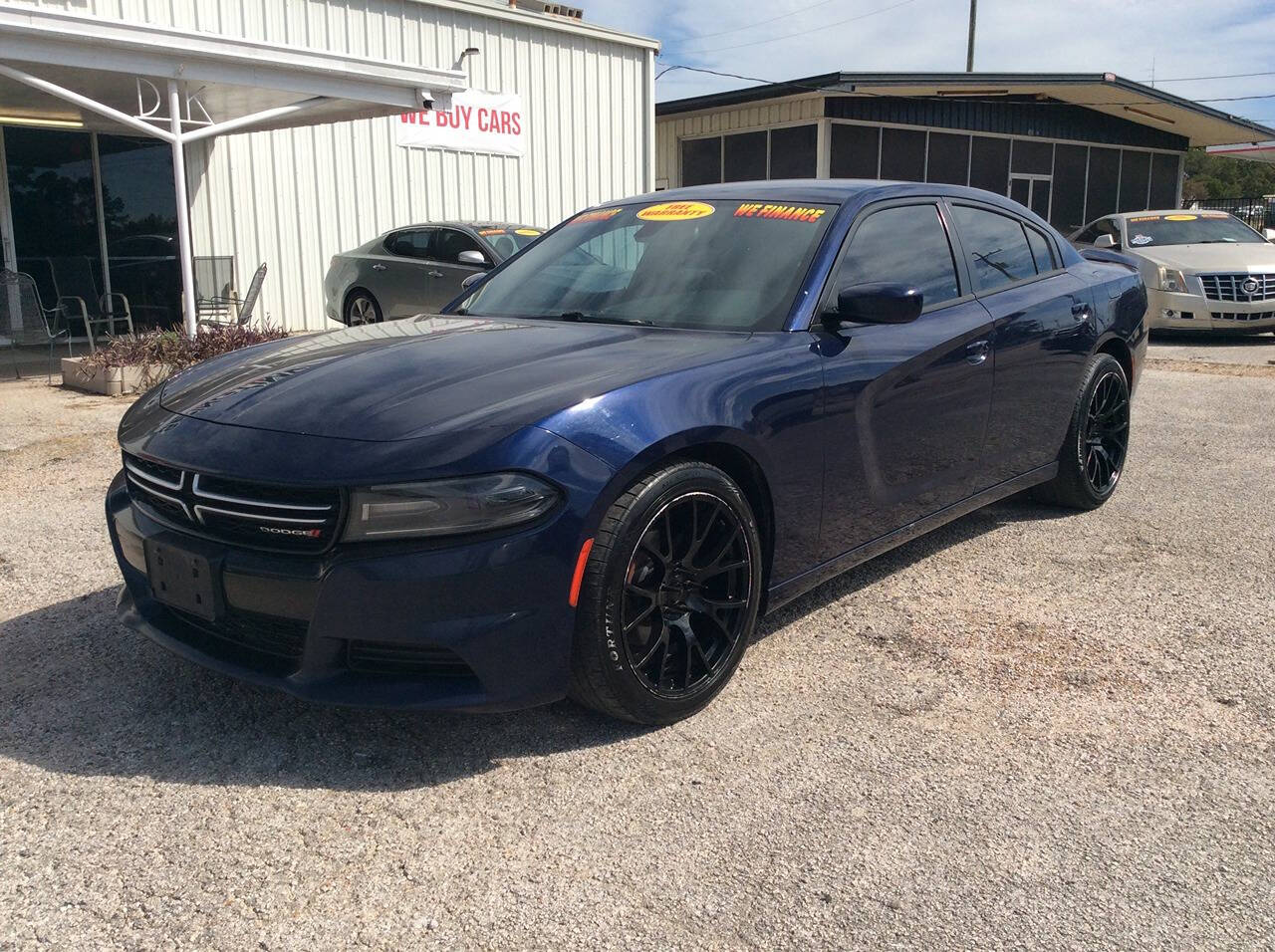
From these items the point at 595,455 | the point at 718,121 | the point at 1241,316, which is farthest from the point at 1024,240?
the point at 718,121

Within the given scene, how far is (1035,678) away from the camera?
3363mm

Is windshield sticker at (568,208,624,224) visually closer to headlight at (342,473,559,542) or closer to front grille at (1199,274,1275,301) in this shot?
headlight at (342,473,559,542)

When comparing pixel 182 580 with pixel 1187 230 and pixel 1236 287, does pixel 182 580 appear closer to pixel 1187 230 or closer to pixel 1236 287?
pixel 1236 287

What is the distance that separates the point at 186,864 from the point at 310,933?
1.31ft

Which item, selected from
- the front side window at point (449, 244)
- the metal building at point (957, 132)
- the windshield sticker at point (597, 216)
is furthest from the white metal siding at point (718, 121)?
the windshield sticker at point (597, 216)

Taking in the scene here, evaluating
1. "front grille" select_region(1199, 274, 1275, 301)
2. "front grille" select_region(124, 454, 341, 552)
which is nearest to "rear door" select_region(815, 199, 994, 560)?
"front grille" select_region(124, 454, 341, 552)

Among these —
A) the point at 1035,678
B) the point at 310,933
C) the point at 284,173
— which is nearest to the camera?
the point at 310,933

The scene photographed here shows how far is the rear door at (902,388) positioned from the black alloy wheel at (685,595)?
19.9 inches

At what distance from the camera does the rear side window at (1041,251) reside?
16.0 feet

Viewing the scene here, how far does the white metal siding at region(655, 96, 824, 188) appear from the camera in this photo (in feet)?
72.1

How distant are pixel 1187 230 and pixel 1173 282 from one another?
136cm

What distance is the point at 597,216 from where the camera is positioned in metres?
4.46

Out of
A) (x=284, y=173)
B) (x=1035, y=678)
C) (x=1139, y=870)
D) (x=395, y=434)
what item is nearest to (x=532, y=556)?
(x=395, y=434)

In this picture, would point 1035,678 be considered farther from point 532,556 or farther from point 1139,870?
point 532,556
